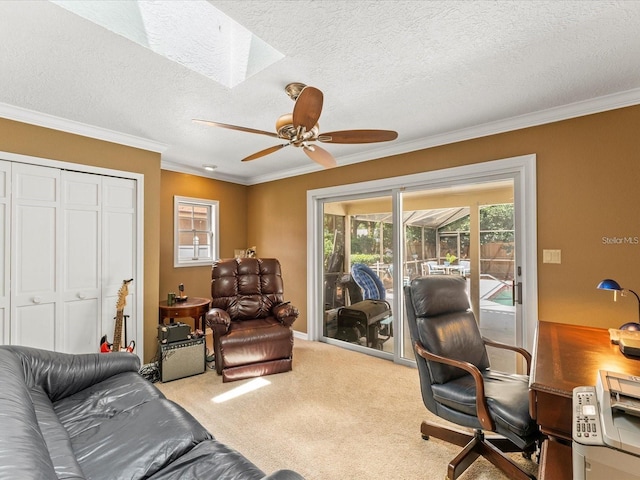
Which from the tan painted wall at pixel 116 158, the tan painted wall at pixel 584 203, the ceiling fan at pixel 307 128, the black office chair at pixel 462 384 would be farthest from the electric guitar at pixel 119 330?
the tan painted wall at pixel 584 203

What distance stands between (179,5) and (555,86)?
2.61m

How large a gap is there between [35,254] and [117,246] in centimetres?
64

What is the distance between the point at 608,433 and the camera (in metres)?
0.95

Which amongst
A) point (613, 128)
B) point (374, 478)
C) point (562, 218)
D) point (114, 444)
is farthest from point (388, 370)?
point (613, 128)

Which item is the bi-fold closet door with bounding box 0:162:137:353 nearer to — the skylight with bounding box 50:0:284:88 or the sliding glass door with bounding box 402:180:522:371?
the skylight with bounding box 50:0:284:88

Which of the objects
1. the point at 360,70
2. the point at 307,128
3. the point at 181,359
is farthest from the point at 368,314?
the point at 360,70

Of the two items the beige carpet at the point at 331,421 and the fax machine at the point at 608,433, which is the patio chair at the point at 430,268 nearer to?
the beige carpet at the point at 331,421

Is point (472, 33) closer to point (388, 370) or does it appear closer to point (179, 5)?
point (179, 5)

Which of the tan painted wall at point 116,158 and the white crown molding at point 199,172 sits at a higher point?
the white crown molding at point 199,172

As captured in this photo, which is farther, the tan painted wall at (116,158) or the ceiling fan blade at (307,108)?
the tan painted wall at (116,158)

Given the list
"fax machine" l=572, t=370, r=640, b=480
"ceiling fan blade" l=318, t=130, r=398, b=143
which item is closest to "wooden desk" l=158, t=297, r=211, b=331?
"ceiling fan blade" l=318, t=130, r=398, b=143

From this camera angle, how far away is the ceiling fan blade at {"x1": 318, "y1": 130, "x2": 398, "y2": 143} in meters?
2.19

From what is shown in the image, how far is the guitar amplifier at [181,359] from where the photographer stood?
10.2 ft

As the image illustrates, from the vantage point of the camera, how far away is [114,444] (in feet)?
4.58
